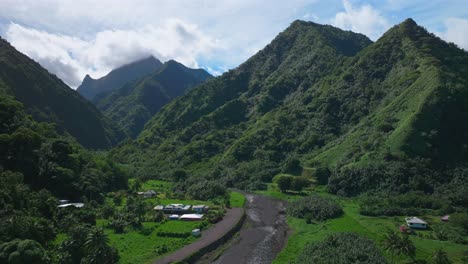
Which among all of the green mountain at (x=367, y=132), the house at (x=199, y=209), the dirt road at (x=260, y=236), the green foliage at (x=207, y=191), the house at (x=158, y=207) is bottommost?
the dirt road at (x=260, y=236)

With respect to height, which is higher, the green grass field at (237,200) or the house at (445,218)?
the green grass field at (237,200)

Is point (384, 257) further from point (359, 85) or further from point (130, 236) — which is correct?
point (359, 85)

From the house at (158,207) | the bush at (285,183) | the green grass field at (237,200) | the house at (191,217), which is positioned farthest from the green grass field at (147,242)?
the bush at (285,183)

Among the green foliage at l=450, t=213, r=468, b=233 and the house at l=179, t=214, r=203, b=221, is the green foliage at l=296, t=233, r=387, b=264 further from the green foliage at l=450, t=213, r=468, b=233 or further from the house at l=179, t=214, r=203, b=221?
the house at l=179, t=214, r=203, b=221

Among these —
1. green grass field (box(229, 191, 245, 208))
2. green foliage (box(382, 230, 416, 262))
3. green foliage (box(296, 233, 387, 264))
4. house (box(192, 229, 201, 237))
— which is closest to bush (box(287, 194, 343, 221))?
green grass field (box(229, 191, 245, 208))

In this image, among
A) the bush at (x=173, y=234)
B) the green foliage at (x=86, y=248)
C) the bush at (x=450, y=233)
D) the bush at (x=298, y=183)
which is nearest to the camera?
the green foliage at (x=86, y=248)

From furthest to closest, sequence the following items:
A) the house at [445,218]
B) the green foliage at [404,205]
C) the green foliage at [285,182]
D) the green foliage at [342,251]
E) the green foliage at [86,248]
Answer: the green foliage at [285,182] → the green foliage at [404,205] → the house at [445,218] → the green foliage at [342,251] → the green foliage at [86,248]

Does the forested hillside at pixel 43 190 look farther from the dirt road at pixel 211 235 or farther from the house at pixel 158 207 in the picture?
the house at pixel 158 207
